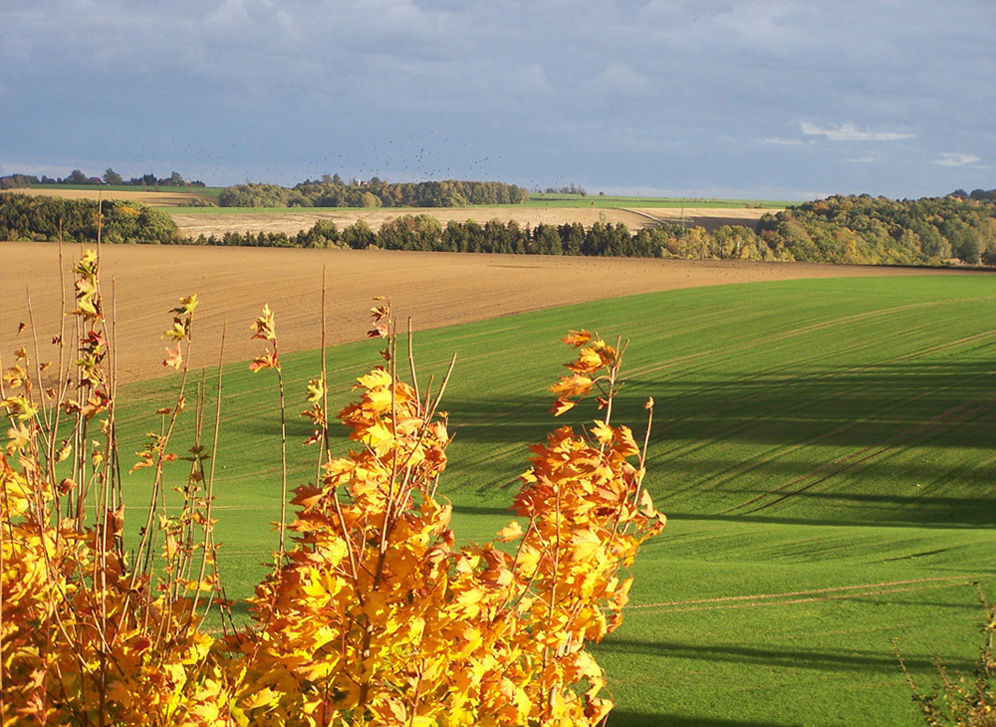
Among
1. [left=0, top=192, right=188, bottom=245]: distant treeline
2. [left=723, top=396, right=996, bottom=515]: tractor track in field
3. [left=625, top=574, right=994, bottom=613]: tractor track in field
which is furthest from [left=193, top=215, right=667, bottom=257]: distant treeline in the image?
[left=625, top=574, right=994, bottom=613]: tractor track in field

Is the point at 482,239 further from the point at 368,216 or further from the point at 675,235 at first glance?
the point at 368,216

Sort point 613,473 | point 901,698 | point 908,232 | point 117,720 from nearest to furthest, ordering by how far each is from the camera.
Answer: point 613,473 < point 117,720 < point 901,698 < point 908,232

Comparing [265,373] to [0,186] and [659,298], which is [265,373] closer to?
[659,298]

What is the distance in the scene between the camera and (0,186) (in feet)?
269

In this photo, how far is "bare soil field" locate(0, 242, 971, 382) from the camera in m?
31.7

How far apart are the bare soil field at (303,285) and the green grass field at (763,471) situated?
1.76m

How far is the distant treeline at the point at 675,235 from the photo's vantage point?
59.2 metres

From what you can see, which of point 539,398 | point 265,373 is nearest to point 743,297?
point 539,398

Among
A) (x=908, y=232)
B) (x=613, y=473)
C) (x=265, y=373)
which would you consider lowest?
(x=265, y=373)

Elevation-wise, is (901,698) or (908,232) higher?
(908,232)

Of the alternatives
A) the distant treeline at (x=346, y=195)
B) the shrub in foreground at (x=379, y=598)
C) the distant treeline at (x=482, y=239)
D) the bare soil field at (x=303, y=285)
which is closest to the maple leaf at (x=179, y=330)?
the shrub in foreground at (x=379, y=598)

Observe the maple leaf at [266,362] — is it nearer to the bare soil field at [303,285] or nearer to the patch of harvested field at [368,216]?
the bare soil field at [303,285]

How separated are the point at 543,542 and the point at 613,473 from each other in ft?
0.97

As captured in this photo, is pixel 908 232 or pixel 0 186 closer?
pixel 908 232
